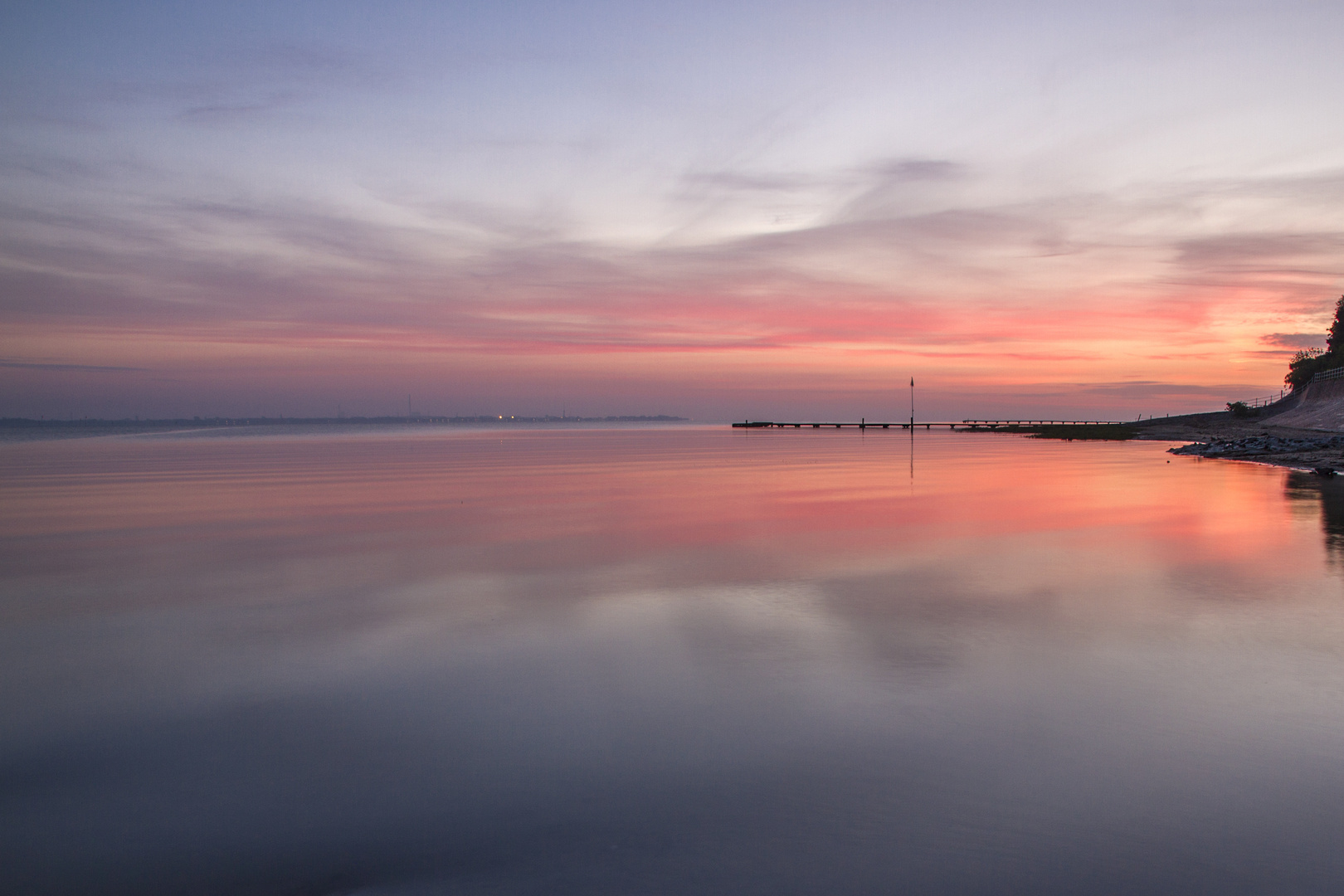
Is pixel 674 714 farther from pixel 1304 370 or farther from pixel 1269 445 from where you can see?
pixel 1304 370

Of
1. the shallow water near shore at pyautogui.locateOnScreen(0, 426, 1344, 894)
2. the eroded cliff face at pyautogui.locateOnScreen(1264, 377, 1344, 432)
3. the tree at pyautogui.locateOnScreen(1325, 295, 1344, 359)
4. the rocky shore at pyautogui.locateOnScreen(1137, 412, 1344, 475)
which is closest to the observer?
the shallow water near shore at pyautogui.locateOnScreen(0, 426, 1344, 894)

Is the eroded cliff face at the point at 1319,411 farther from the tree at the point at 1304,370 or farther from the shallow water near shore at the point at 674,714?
the shallow water near shore at the point at 674,714

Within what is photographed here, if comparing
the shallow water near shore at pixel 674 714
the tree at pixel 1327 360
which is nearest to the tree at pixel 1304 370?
the tree at pixel 1327 360

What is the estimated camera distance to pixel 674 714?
271 inches

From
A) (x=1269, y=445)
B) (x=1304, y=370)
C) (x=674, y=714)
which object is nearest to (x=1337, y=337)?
(x=1304, y=370)

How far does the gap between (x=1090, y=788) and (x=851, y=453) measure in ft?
166

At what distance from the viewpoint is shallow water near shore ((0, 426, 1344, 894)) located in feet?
15.3

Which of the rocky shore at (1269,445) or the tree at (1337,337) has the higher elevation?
the tree at (1337,337)

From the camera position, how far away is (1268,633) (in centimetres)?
924

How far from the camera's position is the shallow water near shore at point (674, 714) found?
467 centimetres

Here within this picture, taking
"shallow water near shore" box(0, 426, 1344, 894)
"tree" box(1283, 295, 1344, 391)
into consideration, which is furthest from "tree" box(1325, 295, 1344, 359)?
"shallow water near shore" box(0, 426, 1344, 894)

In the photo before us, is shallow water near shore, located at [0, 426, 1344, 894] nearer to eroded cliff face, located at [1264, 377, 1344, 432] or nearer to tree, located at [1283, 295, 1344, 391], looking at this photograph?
eroded cliff face, located at [1264, 377, 1344, 432]

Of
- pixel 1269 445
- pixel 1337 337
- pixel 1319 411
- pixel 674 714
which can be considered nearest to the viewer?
pixel 674 714

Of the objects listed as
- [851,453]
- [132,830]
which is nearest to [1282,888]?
[132,830]
